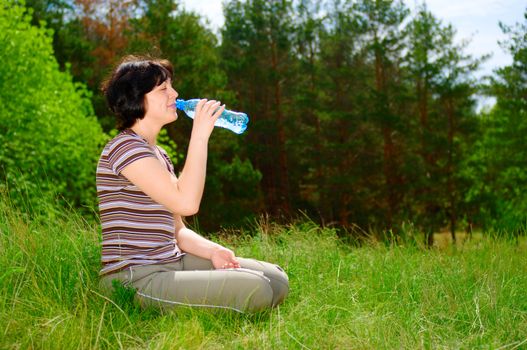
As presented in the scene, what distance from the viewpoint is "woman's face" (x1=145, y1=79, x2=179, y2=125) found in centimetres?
342

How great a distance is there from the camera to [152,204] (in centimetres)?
334

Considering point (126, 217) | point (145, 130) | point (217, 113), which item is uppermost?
point (217, 113)

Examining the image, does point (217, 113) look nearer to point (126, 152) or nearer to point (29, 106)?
point (126, 152)

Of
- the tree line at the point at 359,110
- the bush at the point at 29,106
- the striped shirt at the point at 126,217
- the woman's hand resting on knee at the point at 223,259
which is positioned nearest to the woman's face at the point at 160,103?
the striped shirt at the point at 126,217

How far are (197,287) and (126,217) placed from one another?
0.49m

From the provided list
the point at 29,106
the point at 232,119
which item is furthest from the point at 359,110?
the point at 232,119

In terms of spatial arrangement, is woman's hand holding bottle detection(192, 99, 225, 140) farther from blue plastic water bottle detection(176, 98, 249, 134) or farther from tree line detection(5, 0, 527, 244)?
tree line detection(5, 0, 527, 244)

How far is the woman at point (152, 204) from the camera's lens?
3.21 meters

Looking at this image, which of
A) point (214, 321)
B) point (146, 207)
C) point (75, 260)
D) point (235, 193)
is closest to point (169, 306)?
point (214, 321)

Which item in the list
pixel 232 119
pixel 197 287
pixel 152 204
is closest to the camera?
pixel 197 287

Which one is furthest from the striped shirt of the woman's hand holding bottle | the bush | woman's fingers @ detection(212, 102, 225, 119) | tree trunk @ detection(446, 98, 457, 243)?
tree trunk @ detection(446, 98, 457, 243)

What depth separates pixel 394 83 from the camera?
27938 mm

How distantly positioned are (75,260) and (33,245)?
0.24 meters

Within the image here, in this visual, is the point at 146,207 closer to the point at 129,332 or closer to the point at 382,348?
the point at 129,332
